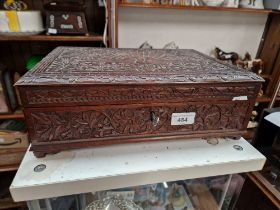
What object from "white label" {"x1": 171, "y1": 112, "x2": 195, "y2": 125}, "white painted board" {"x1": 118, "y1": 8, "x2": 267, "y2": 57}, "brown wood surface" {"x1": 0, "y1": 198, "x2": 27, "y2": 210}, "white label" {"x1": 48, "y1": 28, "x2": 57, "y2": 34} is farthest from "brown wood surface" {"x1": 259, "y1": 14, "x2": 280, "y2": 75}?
"brown wood surface" {"x1": 0, "y1": 198, "x2": 27, "y2": 210}

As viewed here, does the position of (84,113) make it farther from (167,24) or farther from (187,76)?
(167,24)

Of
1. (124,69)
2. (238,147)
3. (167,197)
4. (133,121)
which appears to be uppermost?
(124,69)

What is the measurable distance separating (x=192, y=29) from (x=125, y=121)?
0.90 m

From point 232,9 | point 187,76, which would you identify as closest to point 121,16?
point 232,9

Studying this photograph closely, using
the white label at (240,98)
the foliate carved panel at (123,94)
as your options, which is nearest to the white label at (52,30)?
the foliate carved panel at (123,94)

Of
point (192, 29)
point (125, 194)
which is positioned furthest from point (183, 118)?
point (192, 29)

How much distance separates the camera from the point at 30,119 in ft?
1.66

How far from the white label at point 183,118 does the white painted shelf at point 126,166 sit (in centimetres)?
9

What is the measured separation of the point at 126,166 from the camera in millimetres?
549

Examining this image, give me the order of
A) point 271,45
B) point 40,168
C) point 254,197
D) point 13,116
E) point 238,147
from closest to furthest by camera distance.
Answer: point 40,168
point 238,147
point 254,197
point 13,116
point 271,45

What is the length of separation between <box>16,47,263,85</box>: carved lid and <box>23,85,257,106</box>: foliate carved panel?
21 mm

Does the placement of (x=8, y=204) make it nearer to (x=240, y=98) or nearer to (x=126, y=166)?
(x=126, y=166)

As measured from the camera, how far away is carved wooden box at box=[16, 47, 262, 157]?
499 mm

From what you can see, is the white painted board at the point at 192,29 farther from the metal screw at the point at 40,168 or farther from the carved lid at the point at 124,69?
the metal screw at the point at 40,168
